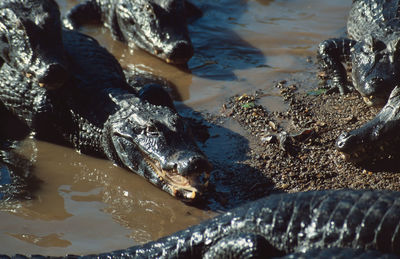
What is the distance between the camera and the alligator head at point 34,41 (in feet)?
19.1

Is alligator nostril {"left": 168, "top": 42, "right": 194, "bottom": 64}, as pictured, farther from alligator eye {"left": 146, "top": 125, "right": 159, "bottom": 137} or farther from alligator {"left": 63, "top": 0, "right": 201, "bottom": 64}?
alligator eye {"left": 146, "top": 125, "right": 159, "bottom": 137}

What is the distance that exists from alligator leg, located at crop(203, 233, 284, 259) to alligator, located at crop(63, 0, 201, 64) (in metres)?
3.60

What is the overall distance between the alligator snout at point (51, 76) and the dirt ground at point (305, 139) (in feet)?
5.03

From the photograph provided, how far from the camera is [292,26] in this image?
7.83m

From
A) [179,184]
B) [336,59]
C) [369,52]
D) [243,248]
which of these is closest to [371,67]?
[369,52]

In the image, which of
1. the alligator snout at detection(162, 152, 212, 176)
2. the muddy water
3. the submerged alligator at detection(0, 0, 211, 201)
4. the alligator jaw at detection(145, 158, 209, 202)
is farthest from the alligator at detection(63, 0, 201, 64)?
the alligator snout at detection(162, 152, 212, 176)

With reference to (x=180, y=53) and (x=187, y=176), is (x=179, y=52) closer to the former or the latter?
(x=180, y=53)

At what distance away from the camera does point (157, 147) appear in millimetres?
5027

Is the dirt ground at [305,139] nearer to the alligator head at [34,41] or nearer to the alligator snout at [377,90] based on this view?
the alligator snout at [377,90]

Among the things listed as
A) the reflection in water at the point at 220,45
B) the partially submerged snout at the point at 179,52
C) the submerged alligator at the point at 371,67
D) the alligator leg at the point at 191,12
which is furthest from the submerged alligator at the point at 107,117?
the alligator leg at the point at 191,12

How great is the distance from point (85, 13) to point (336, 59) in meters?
3.60

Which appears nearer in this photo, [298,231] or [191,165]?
[298,231]

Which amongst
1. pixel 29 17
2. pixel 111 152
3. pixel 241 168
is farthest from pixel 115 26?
pixel 241 168

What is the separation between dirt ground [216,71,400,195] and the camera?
16.0 feet
